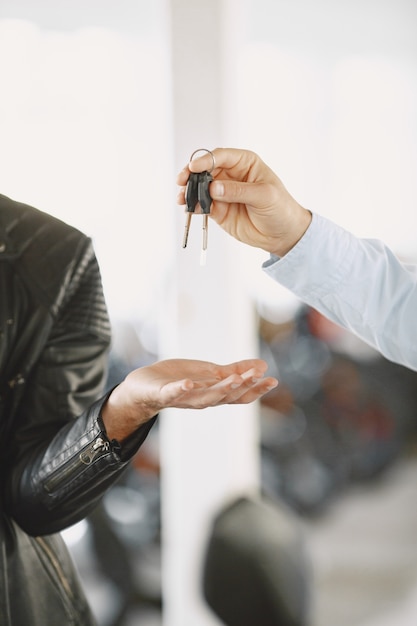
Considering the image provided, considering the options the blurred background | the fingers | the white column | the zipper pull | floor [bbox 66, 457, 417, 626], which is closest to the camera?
the fingers

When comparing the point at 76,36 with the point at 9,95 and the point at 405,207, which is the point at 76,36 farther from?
the point at 405,207

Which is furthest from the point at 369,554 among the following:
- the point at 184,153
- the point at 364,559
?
the point at 184,153

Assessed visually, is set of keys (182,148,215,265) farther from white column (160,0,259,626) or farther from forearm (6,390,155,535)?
white column (160,0,259,626)

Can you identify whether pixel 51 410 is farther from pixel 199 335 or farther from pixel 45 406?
pixel 199 335

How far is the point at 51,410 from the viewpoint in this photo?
42.9 inches

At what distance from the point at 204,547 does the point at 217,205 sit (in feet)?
4.62

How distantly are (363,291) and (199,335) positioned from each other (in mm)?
1073

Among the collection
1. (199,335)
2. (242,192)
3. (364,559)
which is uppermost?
(242,192)

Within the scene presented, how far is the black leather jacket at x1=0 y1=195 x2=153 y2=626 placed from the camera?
101 centimetres

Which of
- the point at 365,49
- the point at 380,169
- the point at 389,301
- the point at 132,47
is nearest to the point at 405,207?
the point at 380,169

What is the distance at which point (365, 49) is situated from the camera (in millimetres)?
2244

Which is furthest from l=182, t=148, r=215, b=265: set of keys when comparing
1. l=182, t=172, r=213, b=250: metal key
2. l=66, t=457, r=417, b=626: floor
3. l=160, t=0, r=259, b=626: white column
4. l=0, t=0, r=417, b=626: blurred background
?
l=66, t=457, r=417, b=626: floor

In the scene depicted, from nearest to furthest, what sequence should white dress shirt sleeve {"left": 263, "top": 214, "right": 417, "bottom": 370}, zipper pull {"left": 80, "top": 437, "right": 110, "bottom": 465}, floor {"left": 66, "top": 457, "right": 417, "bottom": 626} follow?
1. zipper pull {"left": 80, "top": 437, "right": 110, "bottom": 465}
2. white dress shirt sleeve {"left": 263, "top": 214, "right": 417, "bottom": 370}
3. floor {"left": 66, "top": 457, "right": 417, "bottom": 626}

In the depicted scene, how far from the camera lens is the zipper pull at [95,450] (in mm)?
949
